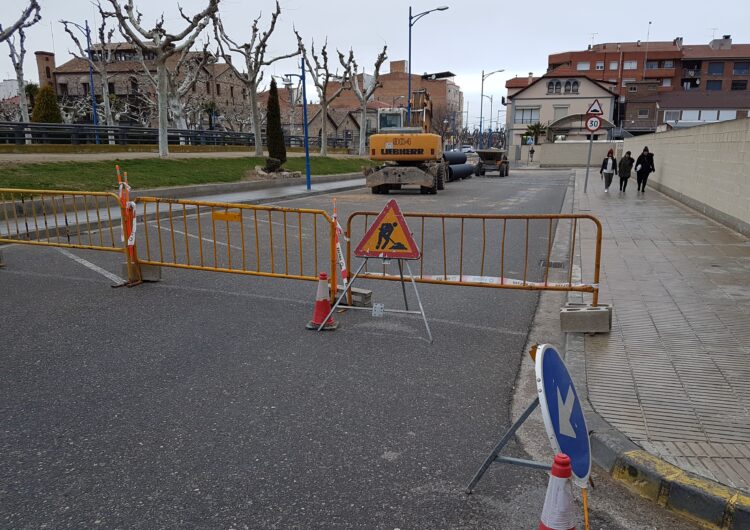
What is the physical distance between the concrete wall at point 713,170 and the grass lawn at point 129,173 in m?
16.3

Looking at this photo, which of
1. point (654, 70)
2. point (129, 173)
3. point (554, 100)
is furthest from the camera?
point (654, 70)

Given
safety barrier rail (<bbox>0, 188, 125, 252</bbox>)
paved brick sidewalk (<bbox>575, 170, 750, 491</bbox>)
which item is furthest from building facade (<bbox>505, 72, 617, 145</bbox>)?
paved brick sidewalk (<bbox>575, 170, 750, 491</bbox>)

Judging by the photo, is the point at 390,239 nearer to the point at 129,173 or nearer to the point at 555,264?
the point at 555,264

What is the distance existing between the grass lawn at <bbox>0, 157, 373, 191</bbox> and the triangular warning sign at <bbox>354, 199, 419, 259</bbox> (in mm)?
12646

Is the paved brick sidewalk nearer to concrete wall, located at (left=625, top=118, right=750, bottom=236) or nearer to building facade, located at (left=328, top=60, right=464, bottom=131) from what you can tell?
concrete wall, located at (left=625, top=118, right=750, bottom=236)

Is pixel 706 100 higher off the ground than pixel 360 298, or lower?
higher

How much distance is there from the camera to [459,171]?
106ft

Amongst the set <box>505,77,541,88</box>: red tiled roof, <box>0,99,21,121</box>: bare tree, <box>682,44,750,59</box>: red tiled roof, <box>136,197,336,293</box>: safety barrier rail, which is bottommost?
<box>136,197,336,293</box>: safety barrier rail

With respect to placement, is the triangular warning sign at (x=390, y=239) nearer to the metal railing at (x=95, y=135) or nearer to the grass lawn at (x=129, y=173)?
the grass lawn at (x=129, y=173)

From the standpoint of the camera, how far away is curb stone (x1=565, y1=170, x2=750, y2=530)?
114 inches

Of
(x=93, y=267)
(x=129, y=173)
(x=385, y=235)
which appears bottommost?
(x=93, y=267)

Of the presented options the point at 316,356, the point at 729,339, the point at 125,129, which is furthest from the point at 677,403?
the point at 125,129

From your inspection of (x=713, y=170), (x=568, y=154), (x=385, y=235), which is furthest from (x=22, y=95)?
(x=568, y=154)

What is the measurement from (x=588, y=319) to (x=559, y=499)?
350 centimetres
